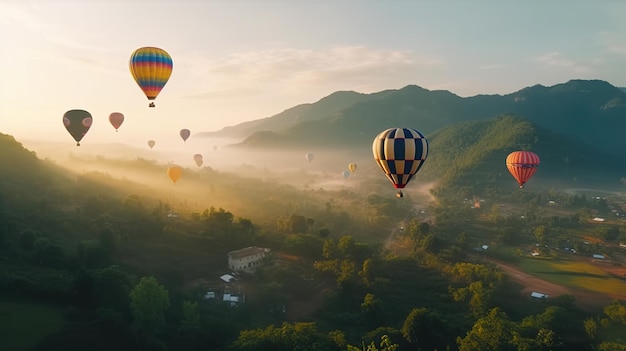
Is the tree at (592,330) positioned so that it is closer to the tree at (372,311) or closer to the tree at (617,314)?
the tree at (617,314)

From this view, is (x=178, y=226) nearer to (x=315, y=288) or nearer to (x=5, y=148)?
(x=315, y=288)

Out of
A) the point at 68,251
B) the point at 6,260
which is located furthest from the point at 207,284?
the point at 6,260

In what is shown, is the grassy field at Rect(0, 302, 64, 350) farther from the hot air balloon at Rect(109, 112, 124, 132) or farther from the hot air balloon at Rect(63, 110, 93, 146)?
the hot air balloon at Rect(109, 112, 124, 132)

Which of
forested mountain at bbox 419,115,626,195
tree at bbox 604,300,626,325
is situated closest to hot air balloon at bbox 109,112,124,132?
tree at bbox 604,300,626,325

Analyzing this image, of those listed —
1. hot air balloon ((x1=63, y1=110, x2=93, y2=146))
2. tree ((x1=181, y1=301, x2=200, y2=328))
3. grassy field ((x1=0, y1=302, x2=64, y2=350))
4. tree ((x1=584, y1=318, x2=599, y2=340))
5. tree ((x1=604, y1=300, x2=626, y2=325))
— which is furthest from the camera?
hot air balloon ((x1=63, y1=110, x2=93, y2=146))

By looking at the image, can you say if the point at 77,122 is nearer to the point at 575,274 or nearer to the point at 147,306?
the point at 147,306

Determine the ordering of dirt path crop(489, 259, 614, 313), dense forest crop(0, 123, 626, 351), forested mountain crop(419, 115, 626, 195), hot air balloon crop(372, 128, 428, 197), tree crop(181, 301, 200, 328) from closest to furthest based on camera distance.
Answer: dense forest crop(0, 123, 626, 351) → hot air balloon crop(372, 128, 428, 197) → tree crop(181, 301, 200, 328) → dirt path crop(489, 259, 614, 313) → forested mountain crop(419, 115, 626, 195)
